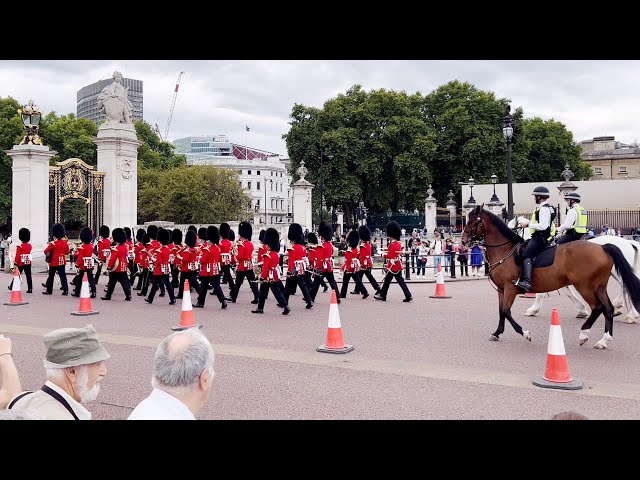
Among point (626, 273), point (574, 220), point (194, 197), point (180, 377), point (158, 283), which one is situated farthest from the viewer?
point (194, 197)

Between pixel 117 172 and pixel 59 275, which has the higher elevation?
pixel 117 172

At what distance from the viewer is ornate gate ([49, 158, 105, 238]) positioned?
2054 cm

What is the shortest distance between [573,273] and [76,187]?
17831mm

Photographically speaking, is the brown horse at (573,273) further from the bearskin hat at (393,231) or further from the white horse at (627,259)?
the bearskin hat at (393,231)

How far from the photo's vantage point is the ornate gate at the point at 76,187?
2054 cm

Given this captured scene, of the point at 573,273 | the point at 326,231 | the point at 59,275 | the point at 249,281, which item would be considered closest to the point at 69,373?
the point at 573,273

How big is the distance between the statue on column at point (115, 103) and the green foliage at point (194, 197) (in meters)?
12.0

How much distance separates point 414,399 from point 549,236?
4.37m

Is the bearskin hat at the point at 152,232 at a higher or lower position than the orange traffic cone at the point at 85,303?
higher

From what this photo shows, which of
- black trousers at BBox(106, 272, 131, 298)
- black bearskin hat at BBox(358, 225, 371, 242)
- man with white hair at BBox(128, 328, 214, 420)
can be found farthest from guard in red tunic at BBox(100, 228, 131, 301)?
man with white hair at BBox(128, 328, 214, 420)

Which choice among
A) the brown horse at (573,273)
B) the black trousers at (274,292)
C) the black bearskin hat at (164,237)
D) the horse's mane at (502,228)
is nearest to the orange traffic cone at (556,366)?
the brown horse at (573,273)

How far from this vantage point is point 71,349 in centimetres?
281

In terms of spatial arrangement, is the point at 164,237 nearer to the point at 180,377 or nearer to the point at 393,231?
the point at 393,231
